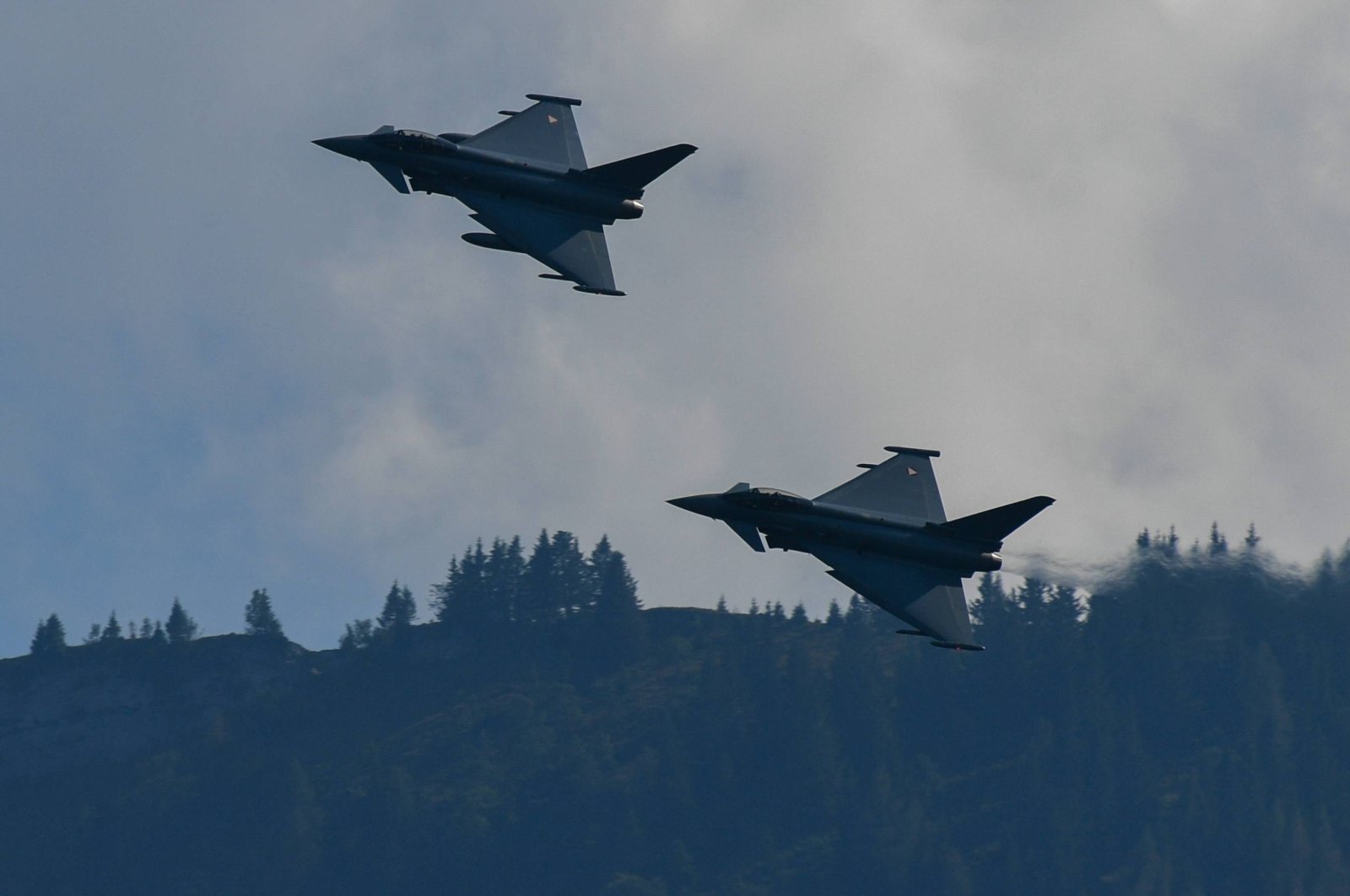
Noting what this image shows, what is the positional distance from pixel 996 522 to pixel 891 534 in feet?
14.1

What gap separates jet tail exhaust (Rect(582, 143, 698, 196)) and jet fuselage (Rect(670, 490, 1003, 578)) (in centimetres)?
1318

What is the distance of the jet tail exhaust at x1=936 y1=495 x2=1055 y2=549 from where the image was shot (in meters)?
71.9

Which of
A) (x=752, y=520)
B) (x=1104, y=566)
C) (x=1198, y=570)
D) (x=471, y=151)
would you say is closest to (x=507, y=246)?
(x=471, y=151)

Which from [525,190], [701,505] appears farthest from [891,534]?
[525,190]

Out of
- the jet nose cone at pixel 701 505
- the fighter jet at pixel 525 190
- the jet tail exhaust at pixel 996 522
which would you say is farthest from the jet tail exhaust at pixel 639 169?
the jet tail exhaust at pixel 996 522

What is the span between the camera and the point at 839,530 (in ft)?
249

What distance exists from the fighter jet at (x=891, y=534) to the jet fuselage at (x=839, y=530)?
0.11 ft

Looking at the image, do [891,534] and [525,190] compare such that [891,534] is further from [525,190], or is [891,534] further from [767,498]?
[525,190]

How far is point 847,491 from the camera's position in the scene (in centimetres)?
7769

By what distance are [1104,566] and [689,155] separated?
3003 inches

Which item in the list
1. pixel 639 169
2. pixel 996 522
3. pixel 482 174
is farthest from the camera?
pixel 482 174

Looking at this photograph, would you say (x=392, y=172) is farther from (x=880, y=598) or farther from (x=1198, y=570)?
(x=1198, y=570)

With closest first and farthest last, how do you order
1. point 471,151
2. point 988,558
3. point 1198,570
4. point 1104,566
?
point 988,558 → point 471,151 → point 1104,566 → point 1198,570

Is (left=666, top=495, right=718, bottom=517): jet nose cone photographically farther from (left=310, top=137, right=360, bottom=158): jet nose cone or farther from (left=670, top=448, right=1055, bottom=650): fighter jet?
(left=310, top=137, right=360, bottom=158): jet nose cone
